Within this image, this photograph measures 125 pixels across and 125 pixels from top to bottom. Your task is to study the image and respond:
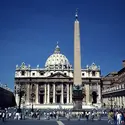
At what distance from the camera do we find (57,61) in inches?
4478

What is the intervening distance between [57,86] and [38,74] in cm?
786

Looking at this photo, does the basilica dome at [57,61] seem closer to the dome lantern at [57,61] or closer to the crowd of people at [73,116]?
the dome lantern at [57,61]

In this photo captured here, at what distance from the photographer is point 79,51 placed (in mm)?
33750

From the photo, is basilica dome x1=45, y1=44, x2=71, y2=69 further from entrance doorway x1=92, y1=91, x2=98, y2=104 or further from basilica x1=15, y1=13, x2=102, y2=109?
entrance doorway x1=92, y1=91, x2=98, y2=104

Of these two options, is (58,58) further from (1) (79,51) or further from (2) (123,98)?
(1) (79,51)

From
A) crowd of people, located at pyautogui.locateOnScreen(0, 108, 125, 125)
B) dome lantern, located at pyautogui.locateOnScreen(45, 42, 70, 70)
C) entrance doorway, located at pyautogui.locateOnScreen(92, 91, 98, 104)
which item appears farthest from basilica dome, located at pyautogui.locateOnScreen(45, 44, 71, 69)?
crowd of people, located at pyautogui.locateOnScreen(0, 108, 125, 125)

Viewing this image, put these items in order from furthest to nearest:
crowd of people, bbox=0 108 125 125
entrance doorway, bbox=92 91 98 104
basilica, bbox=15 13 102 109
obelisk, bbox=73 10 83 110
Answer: entrance doorway, bbox=92 91 98 104, basilica, bbox=15 13 102 109, obelisk, bbox=73 10 83 110, crowd of people, bbox=0 108 125 125

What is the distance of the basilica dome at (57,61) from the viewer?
11042 centimetres

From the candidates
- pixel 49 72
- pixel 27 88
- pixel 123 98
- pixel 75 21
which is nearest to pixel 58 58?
pixel 49 72

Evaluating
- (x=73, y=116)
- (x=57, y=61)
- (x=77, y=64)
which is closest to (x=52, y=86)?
(x=57, y=61)

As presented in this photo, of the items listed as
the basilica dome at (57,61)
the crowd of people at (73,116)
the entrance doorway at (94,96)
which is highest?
the basilica dome at (57,61)

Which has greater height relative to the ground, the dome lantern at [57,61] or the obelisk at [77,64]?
the dome lantern at [57,61]

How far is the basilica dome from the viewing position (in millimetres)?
110419

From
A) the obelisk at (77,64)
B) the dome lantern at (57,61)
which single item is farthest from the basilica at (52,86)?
the obelisk at (77,64)
